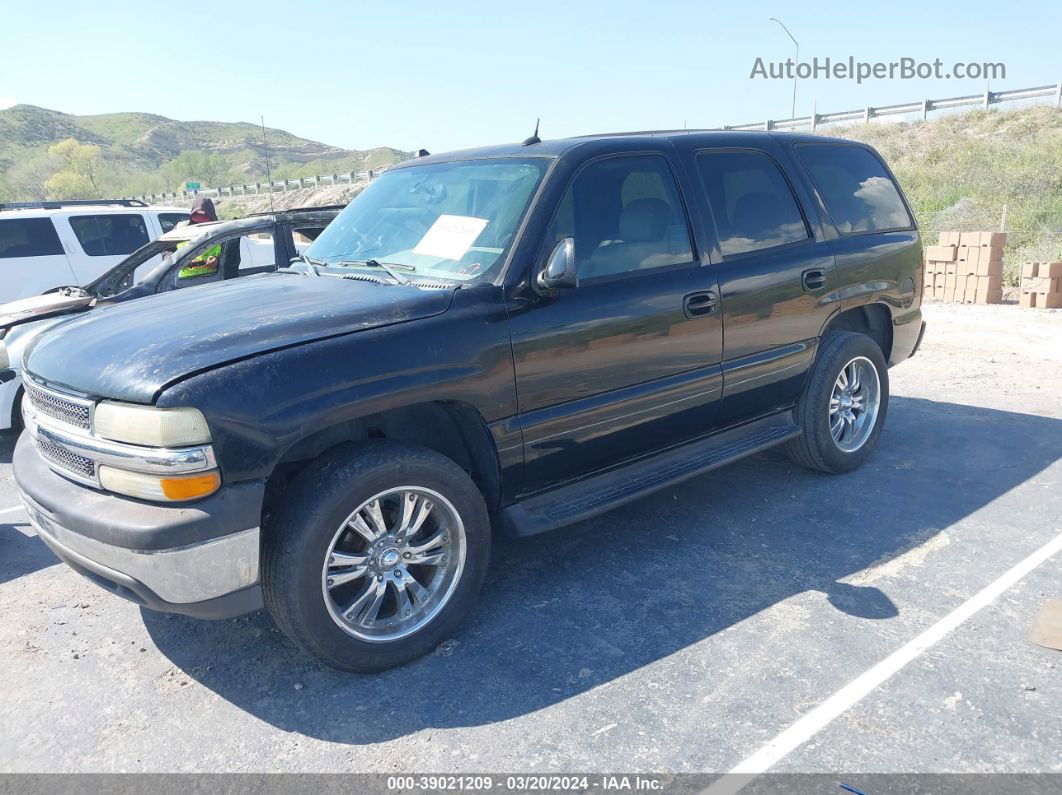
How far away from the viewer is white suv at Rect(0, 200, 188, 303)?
9.73 meters

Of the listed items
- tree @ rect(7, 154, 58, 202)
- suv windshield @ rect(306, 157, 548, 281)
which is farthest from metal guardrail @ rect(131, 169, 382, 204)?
suv windshield @ rect(306, 157, 548, 281)

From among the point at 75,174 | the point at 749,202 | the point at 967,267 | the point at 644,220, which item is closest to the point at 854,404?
the point at 749,202

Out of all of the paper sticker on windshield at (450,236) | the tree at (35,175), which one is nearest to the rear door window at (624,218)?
the paper sticker on windshield at (450,236)

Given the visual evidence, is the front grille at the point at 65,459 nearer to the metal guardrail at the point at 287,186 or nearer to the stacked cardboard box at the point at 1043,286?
the stacked cardboard box at the point at 1043,286

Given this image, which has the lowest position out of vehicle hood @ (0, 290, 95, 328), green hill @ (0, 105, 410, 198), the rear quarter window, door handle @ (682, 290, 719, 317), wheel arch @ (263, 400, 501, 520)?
wheel arch @ (263, 400, 501, 520)

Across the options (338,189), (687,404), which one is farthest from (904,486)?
(338,189)

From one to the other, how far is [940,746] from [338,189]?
4942 centimetres

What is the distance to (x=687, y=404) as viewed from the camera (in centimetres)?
397

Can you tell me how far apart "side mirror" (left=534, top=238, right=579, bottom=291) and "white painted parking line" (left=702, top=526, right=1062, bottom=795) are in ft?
6.04

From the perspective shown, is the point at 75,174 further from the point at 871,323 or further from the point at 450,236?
the point at 871,323

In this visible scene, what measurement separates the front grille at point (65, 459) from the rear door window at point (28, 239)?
26.9 ft

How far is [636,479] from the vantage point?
378cm

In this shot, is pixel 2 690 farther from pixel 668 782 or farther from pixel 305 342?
pixel 668 782

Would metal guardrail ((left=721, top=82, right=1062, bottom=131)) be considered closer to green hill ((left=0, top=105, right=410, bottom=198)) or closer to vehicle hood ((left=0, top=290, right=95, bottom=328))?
vehicle hood ((left=0, top=290, right=95, bottom=328))
